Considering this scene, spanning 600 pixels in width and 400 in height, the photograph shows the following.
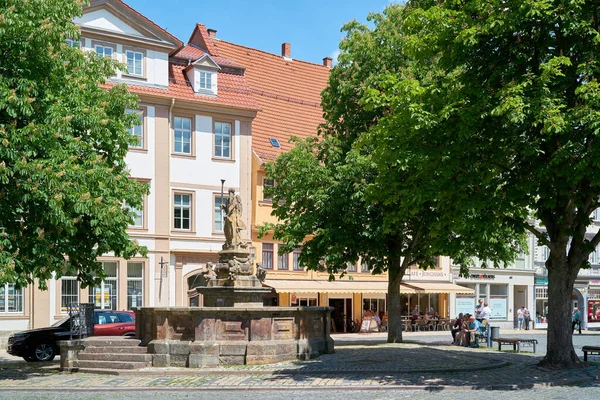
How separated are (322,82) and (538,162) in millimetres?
35542

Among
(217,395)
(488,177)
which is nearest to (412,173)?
(488,177)

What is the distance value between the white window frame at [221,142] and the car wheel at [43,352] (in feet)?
53.1


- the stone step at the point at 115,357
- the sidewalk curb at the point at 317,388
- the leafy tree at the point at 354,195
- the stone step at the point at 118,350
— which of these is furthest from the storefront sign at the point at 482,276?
the sidewalk curb at the point at 317,388

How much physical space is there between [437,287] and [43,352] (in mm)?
28791

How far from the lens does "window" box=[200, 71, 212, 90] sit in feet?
134

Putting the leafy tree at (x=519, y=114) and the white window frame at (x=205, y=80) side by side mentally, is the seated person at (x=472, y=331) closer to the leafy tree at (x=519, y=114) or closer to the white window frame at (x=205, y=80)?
the leafy tree at (x=519, y=114)

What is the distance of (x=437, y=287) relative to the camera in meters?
50.2

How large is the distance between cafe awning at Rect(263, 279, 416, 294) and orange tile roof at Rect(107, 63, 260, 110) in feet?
29.5

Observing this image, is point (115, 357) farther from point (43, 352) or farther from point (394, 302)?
point (394, 302)

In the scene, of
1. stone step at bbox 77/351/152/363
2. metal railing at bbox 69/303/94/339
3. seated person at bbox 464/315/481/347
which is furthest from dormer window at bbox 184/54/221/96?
stone step at bbox 77/351/152/363

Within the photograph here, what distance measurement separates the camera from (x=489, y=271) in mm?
54688

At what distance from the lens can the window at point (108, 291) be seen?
36562mm

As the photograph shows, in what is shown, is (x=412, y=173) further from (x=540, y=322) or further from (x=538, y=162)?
(x=540, y=322)

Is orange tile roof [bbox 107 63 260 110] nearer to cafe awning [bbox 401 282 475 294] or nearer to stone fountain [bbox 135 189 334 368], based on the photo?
cafe awning [bbox 401 282 475 294]
